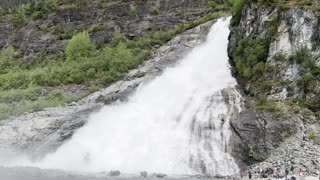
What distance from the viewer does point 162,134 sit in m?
43.9

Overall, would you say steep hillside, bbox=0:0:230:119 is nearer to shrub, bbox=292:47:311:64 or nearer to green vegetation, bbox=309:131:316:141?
shrub, bbox=292:47:311:64

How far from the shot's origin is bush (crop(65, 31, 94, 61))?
75.2 m

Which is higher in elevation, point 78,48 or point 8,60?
point 78,48

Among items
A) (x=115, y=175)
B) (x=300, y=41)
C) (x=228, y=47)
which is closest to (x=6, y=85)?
(x=228, y=47)

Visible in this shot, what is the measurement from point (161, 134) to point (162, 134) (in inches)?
3.7

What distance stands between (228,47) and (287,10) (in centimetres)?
1104

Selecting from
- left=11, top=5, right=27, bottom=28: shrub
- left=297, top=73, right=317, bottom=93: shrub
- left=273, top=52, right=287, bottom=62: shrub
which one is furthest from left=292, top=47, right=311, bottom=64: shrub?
left=11, top=5, right=27, bottom=28: shrub

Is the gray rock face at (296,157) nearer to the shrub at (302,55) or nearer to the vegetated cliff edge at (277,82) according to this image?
the vegetated cliff edge at (277,82)

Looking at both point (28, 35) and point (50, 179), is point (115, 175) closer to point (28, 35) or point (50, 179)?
point (50, 179)

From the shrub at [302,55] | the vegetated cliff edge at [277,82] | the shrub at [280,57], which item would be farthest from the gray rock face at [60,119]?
the shrub at [302,55]

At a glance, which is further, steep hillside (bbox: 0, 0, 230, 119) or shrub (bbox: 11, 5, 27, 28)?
shrub (bbox: 11, 5, 27, 28)

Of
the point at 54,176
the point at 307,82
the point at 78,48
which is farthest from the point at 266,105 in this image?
the point at 78,48

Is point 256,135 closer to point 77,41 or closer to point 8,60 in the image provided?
point 77,41

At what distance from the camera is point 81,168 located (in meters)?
41.2
